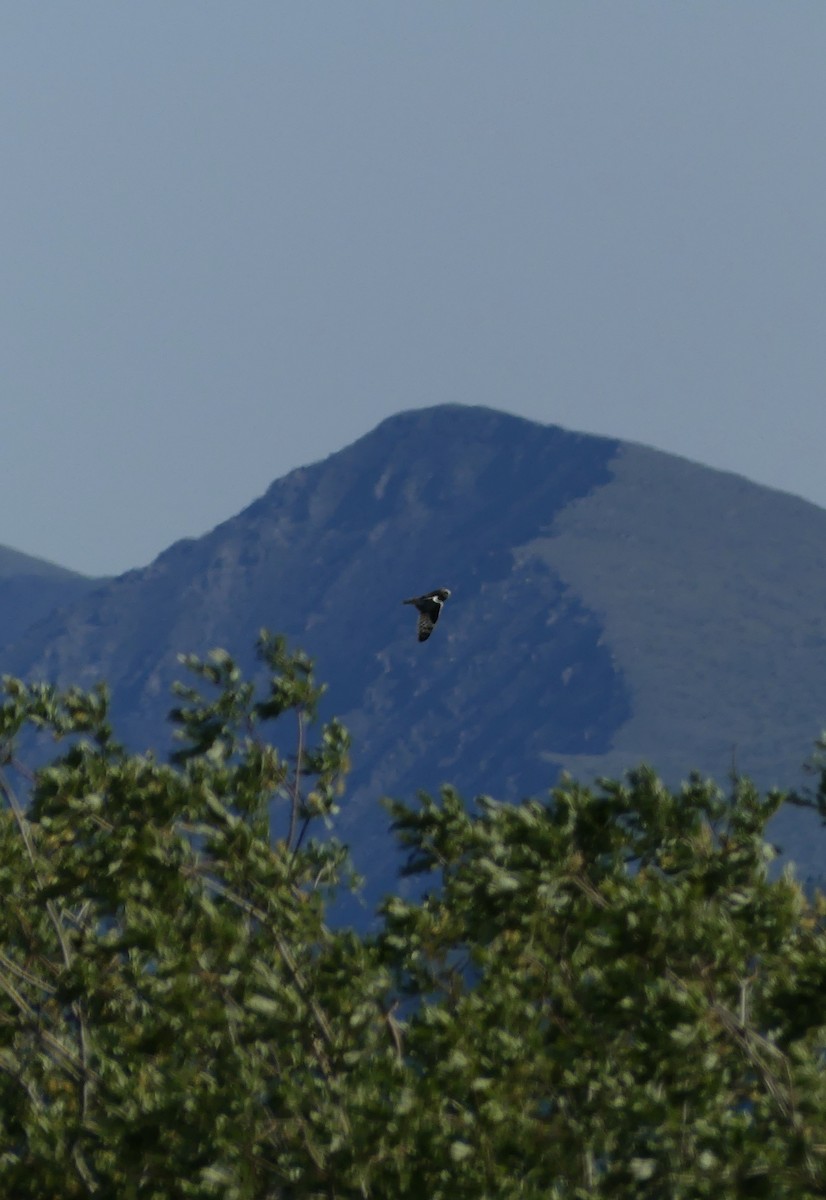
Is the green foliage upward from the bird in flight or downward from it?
downward

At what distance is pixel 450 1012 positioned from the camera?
17875 millimetres

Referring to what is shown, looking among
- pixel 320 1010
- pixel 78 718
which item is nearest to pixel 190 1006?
pixel 320 1010

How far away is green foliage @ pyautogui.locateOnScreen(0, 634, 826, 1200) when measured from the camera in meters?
14.7

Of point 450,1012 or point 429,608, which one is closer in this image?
point 450,1012

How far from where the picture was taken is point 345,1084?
1574 cm

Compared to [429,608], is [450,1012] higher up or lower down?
lower down

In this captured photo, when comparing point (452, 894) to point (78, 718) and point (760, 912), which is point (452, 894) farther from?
point (78, 718)

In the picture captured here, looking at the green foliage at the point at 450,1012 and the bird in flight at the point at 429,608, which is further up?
the bird in flight at the point at 429,608

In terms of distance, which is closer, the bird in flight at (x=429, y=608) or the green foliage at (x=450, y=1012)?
the green foliage at (x=450, y=1012)

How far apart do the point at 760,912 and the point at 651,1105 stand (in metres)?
2.16

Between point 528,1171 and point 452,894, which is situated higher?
point 452,894

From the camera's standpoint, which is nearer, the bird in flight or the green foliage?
the green foliage

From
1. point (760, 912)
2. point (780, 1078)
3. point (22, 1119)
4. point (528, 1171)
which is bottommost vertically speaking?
point (22, 1119)

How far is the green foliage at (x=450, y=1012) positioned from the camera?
14656mm
